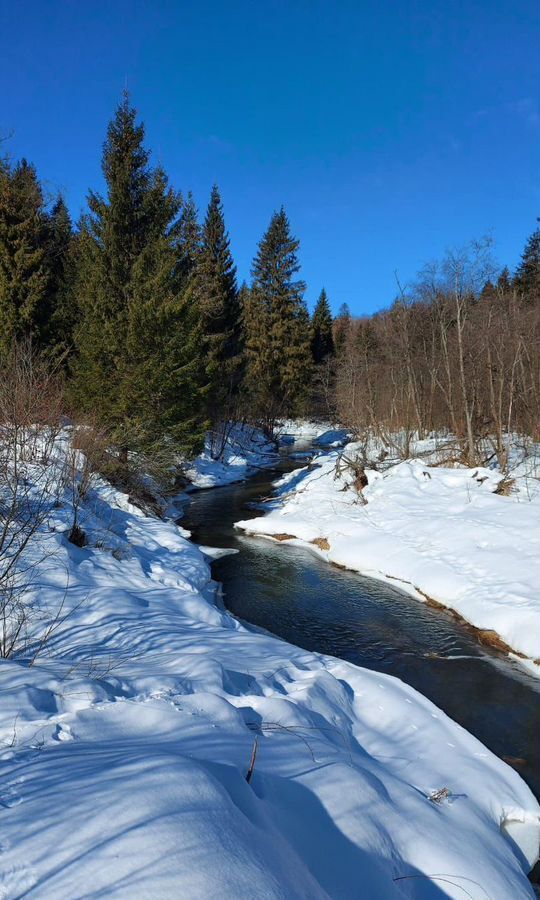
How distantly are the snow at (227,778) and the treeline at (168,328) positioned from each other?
8503mm

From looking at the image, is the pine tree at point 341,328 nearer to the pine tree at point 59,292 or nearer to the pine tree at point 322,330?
the pine tree at point 322,330

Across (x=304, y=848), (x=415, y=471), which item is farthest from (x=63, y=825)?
(x=415, y=471)

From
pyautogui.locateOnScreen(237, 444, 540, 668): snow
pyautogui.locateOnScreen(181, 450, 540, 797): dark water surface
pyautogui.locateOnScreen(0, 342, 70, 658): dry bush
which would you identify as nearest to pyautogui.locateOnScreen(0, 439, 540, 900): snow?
pyautogui.locateOnScreen(0, 342, 70, 658): dry bush

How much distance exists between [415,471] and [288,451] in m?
21.1

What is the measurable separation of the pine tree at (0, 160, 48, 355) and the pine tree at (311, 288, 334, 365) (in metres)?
34.8

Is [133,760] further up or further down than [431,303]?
further down

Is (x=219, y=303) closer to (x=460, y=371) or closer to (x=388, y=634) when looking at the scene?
(x=460, y=371)

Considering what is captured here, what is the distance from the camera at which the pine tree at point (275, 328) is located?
115ft

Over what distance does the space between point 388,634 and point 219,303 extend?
20.7m

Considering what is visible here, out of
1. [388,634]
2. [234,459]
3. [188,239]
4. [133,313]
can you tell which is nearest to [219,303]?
[188,239]

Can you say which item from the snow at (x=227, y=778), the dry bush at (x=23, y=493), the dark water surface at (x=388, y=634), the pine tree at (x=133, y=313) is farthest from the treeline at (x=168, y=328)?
the snow at (x=227, y=778)

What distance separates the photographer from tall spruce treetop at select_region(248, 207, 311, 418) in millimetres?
34906

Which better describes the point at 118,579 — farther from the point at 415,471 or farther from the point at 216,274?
the point at 216,274

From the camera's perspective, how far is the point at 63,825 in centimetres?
183
